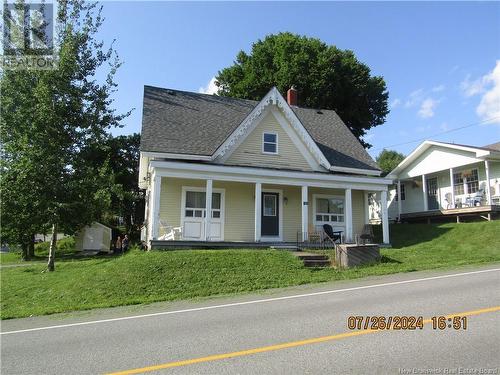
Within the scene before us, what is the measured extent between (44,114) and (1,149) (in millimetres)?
2378

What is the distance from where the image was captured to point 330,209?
826 inches

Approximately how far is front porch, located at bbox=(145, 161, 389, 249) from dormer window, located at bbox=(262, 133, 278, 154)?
167 centimetres

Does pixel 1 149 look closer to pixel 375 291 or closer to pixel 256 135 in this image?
pixel 256 135

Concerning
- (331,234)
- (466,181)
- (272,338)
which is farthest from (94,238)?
(272,338)

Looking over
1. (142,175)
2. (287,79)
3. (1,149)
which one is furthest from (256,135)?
(287,79)

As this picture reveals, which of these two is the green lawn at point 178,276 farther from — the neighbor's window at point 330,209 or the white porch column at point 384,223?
the neighbor's window at point 330,209

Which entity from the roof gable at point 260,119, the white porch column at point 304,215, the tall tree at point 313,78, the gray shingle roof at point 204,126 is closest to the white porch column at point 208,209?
the roof gable at point 260,119

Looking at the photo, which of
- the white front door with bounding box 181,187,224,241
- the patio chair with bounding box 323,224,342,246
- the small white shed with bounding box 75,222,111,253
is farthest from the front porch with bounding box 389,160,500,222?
the small white shed with bounding box 75,222,111,253

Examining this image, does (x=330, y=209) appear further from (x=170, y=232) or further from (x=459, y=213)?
(x=459, y=213)

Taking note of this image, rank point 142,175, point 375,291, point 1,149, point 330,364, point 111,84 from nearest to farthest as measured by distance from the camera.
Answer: point 330,364 → point 375,291 → point 1,149 → point 111,84 → point 142,175

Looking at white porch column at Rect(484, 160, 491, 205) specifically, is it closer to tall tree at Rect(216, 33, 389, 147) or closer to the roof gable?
the roof gable

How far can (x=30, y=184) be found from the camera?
1590 centimetres

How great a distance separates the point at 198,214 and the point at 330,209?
6748 millimetres

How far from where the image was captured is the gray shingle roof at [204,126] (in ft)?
60.9
